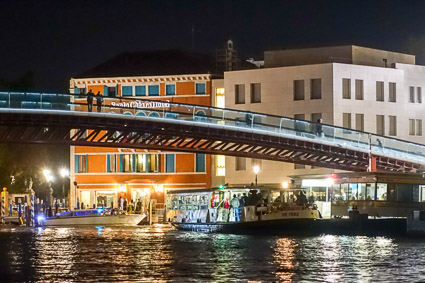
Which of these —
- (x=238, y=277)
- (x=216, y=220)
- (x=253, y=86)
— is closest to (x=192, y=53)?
(x=253, y=86)

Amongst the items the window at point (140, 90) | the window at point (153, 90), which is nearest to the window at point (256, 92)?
the window at point (153, 90)

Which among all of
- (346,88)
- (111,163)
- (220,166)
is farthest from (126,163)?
(346,88)

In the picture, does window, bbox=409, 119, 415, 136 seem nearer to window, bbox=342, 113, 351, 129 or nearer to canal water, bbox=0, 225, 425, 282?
window, bbox=342, 113, 351, 129

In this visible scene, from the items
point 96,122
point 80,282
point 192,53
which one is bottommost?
point 80,282

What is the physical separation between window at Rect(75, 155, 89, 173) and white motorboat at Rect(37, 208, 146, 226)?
66.9 feet

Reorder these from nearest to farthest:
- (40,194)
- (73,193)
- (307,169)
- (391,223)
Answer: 1. (391,223)
2. (307,169)
3. (73,193)
4. (40,194)

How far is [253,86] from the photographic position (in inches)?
3314

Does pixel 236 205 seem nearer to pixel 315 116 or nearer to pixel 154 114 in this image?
pixel 154 114

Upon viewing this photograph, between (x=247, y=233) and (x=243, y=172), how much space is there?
2947cm

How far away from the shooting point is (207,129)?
217 ft

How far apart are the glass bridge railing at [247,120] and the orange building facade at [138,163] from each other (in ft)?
59.2

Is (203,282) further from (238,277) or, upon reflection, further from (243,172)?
(243,172)

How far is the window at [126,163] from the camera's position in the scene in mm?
90688

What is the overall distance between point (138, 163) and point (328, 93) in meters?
17.9
